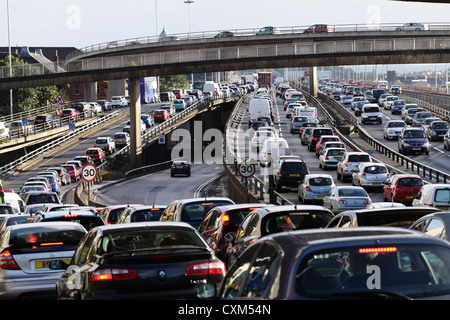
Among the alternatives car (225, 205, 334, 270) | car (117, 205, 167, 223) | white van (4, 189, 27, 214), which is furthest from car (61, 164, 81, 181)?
car (225, 205, 334, 270)

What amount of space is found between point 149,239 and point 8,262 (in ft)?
9.79

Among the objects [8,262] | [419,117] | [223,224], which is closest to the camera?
[8,262]

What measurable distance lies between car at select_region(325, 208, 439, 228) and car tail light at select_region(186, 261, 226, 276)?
3.46 meters

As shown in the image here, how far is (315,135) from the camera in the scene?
63.2m

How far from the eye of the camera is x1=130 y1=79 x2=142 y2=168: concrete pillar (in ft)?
243

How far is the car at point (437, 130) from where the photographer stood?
211ft

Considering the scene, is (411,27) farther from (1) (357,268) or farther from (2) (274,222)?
(1) (357,268)

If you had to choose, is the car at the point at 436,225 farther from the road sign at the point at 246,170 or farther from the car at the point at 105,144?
the car at the point at 105,144

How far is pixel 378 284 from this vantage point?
19.9 ft

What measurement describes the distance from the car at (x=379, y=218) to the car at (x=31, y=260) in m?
3.99

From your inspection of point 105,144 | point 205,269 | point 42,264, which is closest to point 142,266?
point 205,269

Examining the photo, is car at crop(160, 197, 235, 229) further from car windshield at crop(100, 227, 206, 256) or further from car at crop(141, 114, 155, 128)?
car at crop(141, 114, 155, 128)
